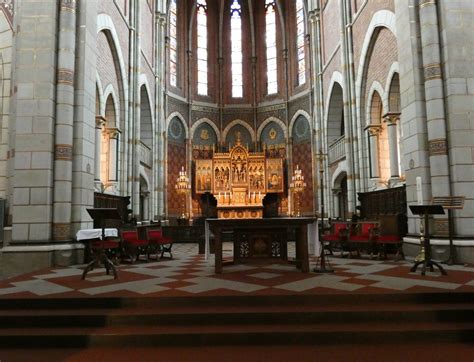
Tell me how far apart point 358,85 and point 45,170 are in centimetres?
1156

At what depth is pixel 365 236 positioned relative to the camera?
9.52 metres

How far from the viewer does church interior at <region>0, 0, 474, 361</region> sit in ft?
14.8

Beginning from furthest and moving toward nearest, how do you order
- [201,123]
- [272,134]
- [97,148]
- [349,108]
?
1. [272,134]
2. [201,123]
3. [349,108]
4. [97,148]

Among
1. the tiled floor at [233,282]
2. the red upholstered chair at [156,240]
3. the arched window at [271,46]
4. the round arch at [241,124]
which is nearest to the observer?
the tiled floor at [233,282]

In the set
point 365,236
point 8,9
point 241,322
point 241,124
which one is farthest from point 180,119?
point 241,322

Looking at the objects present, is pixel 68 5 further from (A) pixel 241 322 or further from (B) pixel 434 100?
(B) pixel 434 100

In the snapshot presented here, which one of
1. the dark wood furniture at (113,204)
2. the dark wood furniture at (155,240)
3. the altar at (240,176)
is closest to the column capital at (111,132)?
the dark wood furniture at (113,204)

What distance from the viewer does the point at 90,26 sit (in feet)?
31.0

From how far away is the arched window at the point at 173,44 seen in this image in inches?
942

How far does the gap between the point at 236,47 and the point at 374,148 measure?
53.6ft

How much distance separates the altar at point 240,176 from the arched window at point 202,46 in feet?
20.8

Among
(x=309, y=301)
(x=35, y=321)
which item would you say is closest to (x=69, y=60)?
(x=35, y=321)

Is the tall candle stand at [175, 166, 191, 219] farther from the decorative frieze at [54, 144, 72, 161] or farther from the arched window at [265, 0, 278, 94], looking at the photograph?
the decorative frieze at [54, 144, 72, 161]

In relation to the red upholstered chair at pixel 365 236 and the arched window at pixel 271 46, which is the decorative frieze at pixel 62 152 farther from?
the arched window at pixel 271 46
